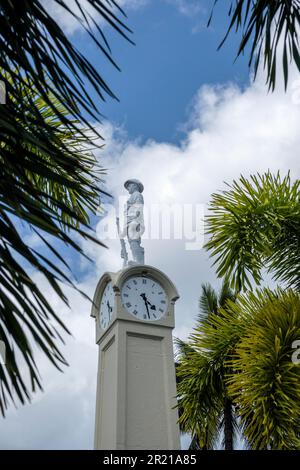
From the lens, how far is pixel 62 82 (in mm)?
1912

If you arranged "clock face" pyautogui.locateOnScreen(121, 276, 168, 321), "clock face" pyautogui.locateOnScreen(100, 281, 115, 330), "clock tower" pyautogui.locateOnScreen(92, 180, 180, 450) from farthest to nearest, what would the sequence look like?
"clock face" pyautogui.locateOnScreen(100, 281, 115, 330), "clock face" pyautogui.locateOnScreen(121, 276, 168, 321), "clock tower" pyautogui.locateOnScreen(92, 180, 180, 450)

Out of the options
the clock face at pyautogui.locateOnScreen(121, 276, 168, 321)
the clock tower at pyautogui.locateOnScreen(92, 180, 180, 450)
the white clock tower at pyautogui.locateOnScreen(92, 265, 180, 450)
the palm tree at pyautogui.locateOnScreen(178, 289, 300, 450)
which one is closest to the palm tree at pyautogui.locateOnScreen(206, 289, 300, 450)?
the palm tree at pyautogui.locateOnScreen(178, 289, 300, 450)

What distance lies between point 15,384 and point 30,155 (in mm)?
620

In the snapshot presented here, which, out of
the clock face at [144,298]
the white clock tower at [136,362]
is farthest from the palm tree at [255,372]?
the clock face at [144,298]

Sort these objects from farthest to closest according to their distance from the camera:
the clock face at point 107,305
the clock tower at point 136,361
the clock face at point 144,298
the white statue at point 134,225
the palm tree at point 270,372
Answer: the white statue at point 134,225 < the clock face at point 107,305 < the clock face at point 144,298 < the clock tower at point 136,361 < the palm tree at point 270,372

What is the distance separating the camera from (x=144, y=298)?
32.7 feet

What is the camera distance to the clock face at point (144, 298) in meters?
9.77

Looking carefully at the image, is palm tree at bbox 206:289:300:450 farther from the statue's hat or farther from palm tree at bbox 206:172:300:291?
the statue's hat

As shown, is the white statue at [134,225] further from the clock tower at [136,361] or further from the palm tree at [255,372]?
the palm tree at [255,372]

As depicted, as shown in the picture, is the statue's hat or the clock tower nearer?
the clock tower

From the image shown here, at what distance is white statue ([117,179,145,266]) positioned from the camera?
34.3 ft

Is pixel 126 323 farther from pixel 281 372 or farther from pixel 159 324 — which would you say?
pixel 281 372
